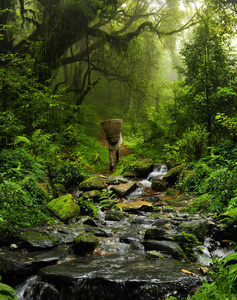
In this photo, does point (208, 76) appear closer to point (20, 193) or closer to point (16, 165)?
point (16, 165)

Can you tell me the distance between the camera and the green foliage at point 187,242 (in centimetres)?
400

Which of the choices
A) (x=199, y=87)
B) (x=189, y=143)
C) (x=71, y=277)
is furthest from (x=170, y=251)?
(x=199, y=87)

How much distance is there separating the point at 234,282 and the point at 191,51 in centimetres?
964

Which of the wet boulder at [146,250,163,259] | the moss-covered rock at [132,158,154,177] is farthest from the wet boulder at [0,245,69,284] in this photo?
the moss-covered rock at [132,158,154,177]

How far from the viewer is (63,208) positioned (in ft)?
19.9

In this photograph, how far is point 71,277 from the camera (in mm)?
3182

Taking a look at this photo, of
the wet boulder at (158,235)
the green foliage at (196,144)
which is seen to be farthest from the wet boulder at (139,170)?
the wet boulder at (158,235)

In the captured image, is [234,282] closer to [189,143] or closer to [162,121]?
[189,143]

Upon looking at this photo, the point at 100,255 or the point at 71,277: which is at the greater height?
the point at 71,277

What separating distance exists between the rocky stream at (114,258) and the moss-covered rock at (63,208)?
0.15m

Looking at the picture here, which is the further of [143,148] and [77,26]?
[143,148]

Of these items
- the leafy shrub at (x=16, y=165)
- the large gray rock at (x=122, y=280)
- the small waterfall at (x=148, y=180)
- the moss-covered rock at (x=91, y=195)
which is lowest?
the small waterfall at (x=148, y=180)

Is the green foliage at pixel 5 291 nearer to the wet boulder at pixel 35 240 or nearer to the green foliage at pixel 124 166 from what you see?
the wet boulder at pixel 35 240

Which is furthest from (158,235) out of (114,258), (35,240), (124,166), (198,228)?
(124,166)
